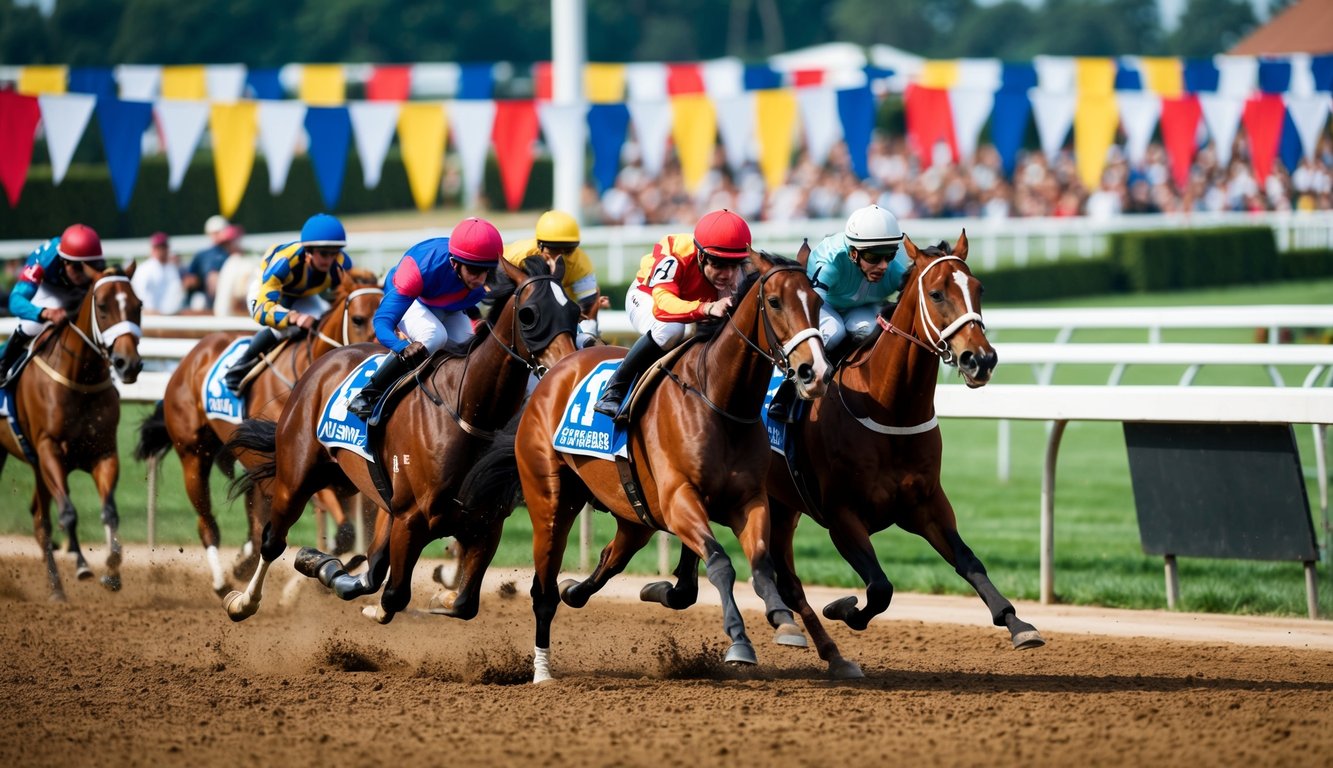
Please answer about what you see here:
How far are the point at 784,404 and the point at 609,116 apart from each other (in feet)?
29.5

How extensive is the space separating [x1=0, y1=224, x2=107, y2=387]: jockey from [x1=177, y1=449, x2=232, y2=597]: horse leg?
0.98m

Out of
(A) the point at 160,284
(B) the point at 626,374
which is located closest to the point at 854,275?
(B) the point at 626,374

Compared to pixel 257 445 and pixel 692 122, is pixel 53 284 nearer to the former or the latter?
pixel 257 445

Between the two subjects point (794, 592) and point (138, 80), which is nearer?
point (794, 592)

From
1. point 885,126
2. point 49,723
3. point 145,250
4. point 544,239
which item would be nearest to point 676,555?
point 544,239

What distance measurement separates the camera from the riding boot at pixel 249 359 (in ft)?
27.4

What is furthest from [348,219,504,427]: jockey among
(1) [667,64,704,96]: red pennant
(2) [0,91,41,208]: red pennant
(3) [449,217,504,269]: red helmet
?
(1) [667,64,704,96]: red pennant

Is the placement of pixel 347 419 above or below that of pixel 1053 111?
below

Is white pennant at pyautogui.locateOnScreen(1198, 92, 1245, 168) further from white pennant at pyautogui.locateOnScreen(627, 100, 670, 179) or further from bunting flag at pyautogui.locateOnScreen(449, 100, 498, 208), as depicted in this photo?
bunting flag at pyautogui.locateOnScreen(449, 100, 498, 208)

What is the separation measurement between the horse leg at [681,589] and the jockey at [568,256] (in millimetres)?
1044

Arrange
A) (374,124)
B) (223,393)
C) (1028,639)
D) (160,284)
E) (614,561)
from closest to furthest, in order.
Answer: (1028,639)
(614,561)
(223,393)
(160,284)
(374,124)

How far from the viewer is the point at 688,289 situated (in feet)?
20.0

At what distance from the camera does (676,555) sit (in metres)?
9.51

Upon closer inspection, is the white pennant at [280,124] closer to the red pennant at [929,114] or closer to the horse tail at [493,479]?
the red pennant at [929,114]
